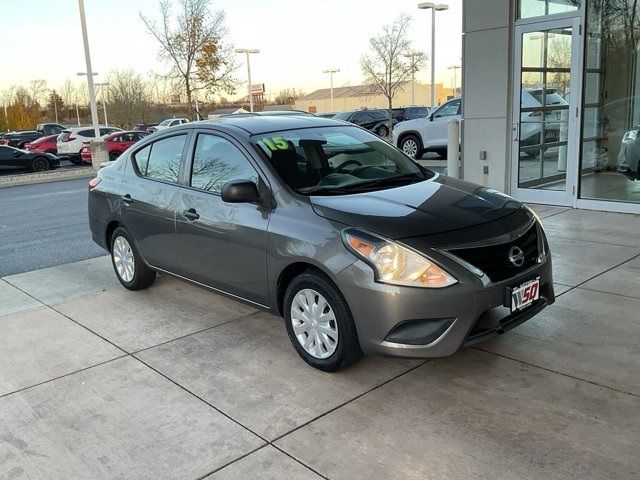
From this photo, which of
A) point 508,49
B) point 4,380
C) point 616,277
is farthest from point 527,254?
point 508,49

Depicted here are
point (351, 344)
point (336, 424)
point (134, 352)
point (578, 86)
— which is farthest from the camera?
point (578, 86)

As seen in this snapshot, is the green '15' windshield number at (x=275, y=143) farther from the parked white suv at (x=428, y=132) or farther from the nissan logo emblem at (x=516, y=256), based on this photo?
the parked white suv at (x=428, y=132)

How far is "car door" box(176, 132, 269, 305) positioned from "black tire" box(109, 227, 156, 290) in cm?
89

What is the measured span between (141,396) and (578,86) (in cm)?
737

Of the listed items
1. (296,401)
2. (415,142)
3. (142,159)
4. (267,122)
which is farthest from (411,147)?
(296,401)

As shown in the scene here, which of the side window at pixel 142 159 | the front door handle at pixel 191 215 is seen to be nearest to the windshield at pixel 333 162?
the front door handle at pixel 191 215

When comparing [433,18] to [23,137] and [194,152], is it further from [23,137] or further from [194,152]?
[194,152]

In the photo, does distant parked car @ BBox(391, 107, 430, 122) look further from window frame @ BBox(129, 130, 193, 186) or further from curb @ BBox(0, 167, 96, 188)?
window frame @ BBox(129, 130, 193, 186)

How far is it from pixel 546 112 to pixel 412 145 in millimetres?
8429

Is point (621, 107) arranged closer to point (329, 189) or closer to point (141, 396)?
point (329, 189)

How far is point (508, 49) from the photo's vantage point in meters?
8.91

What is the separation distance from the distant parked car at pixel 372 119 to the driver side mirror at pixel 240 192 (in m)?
20.7

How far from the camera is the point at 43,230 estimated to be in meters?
9.83

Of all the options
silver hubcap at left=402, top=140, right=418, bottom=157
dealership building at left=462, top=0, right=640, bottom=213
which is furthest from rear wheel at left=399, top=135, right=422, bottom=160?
dealership building at left=462, top=0, right=640, bottom=213
